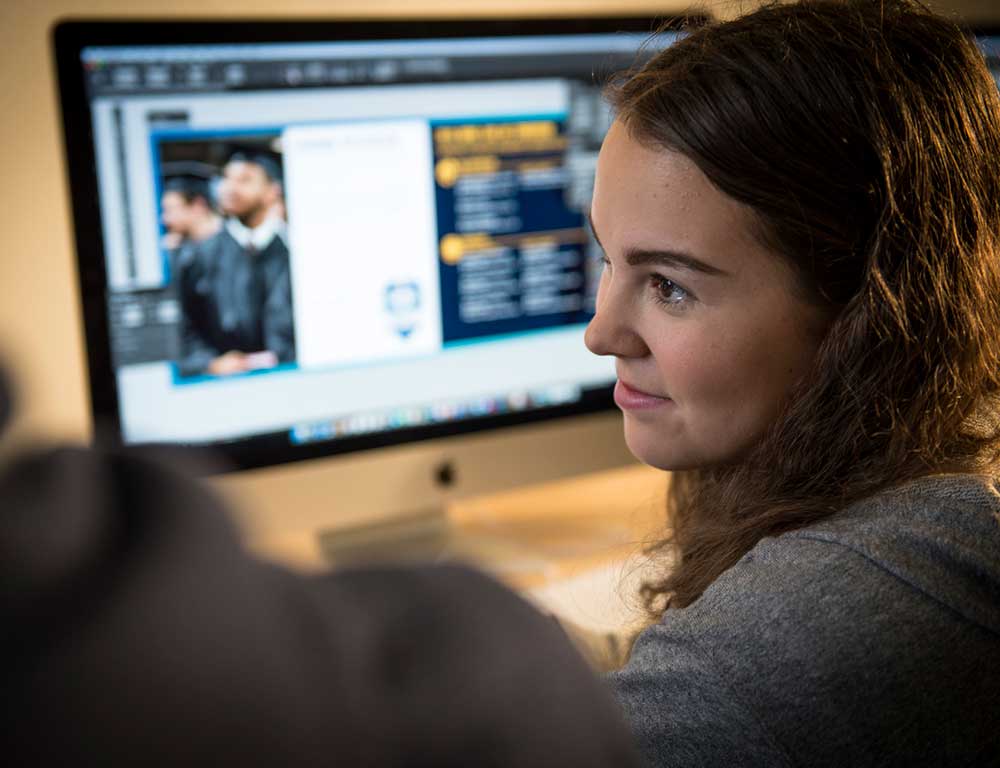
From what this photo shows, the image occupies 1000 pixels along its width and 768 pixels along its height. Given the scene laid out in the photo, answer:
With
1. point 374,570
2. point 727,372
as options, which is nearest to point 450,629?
point 374,570

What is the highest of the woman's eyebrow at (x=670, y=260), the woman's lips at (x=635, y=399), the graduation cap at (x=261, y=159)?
the graduation cap at (x=261, y=159)

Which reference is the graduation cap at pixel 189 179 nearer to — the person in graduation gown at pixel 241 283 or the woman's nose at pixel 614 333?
the person in graduation gown at pixel 241 283

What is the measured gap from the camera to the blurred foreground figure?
0.18 meters

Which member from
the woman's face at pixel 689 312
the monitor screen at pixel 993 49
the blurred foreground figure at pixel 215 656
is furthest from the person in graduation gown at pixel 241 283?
the monitor screen at pixel 993 49

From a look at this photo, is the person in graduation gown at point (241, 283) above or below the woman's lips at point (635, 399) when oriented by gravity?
above

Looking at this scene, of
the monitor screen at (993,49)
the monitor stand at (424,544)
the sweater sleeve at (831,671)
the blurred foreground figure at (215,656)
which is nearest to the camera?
the blurred foreground figure at (215,656)

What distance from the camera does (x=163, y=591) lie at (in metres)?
0.19

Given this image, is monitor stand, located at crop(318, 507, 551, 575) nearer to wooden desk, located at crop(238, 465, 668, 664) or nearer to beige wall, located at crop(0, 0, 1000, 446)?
wooden desk, located at crop(238, 465, 668, 664)

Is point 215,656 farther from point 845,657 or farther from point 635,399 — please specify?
point 635,399

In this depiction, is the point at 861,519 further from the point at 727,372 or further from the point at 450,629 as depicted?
the point at 450,629

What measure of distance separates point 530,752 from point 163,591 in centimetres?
8

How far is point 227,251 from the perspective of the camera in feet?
3.12

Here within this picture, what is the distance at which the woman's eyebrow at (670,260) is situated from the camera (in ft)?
2.19

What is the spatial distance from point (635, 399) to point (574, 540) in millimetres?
480
